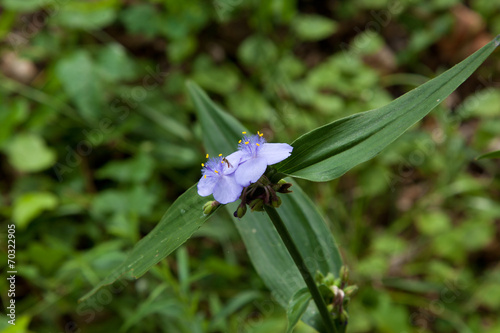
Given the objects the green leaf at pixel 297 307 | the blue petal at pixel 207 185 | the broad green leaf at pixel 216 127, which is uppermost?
the broad green leaf at pixel 216 127

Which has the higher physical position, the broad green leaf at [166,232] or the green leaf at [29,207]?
the green leaf at [29,207]

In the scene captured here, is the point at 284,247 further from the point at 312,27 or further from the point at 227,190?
the point at 312,27

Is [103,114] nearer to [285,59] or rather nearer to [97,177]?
[97,177]

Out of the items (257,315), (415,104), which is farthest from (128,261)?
(257,315)

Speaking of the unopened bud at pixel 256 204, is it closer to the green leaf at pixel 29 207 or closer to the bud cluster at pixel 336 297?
the bud cluster at pixel 336 297

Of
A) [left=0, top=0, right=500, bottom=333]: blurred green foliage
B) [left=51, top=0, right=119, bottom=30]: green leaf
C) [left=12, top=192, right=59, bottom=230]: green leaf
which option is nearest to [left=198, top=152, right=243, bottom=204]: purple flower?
[left=0, top=0, right=500, bottom=333]: blurred green foliage

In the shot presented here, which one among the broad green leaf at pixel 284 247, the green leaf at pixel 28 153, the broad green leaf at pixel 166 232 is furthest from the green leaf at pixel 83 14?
the broad green leaf at pixel 166 232
